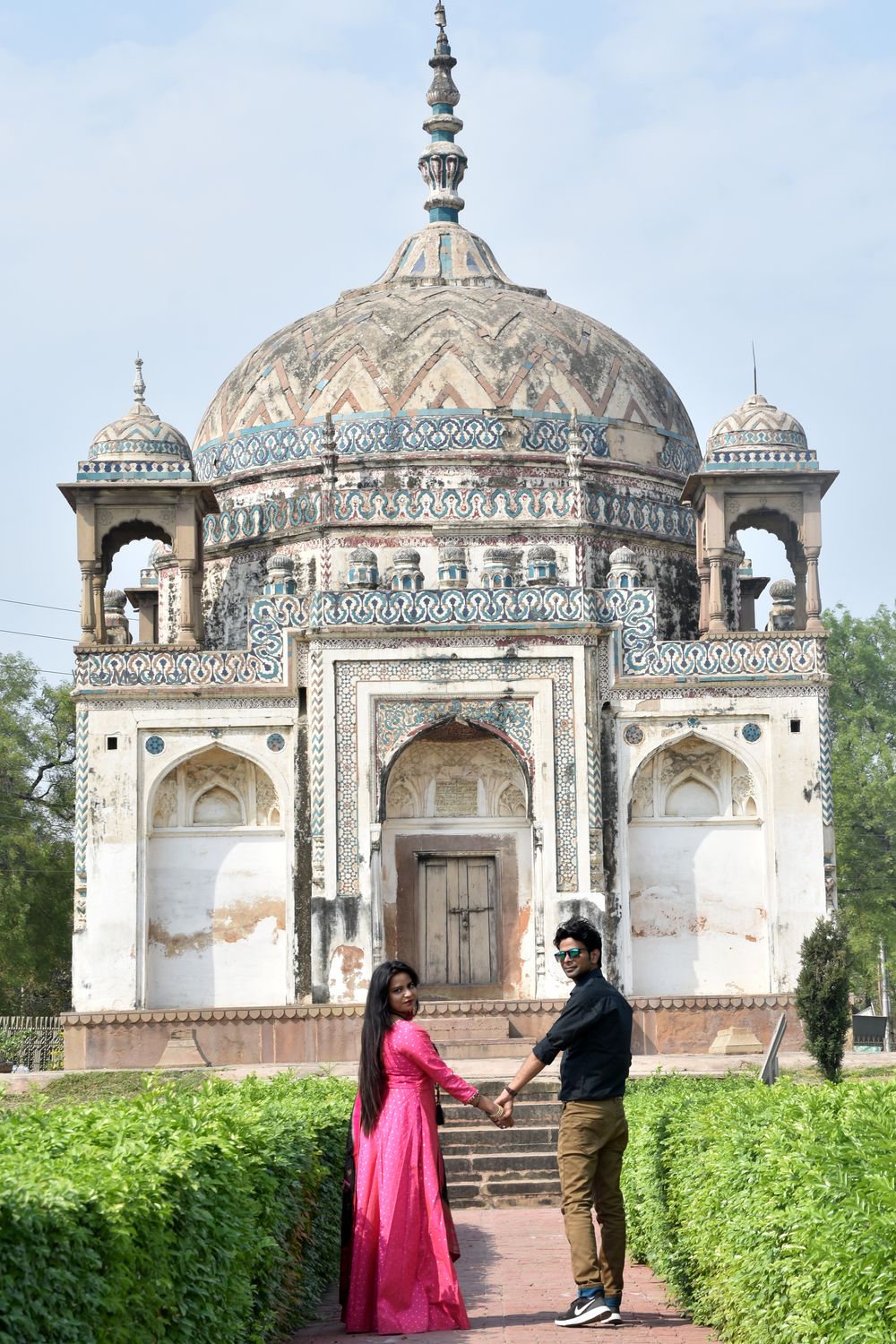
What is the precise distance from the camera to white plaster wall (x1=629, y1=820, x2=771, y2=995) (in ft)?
74.0

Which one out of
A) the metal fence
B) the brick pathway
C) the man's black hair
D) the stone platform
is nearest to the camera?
the brick pathway

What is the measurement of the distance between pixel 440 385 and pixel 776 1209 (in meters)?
19.7

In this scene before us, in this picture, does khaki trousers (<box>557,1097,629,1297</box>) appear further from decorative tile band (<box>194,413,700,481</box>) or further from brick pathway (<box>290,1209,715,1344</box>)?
decorative tile band (<box>194,413,700,481</box>)

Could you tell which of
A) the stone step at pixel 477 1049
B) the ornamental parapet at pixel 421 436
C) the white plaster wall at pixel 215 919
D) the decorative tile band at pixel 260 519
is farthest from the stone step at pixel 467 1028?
the ornamental parapet at pixel 421 436

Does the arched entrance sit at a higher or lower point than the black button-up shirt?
higher

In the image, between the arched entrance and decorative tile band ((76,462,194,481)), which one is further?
decorative tile band ((76,462,194,481))

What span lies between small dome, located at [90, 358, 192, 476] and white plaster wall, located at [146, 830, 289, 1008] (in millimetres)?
4650

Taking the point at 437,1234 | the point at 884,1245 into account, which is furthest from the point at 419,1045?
the point at 884,1245

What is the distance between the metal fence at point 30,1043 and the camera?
2756 centimetres

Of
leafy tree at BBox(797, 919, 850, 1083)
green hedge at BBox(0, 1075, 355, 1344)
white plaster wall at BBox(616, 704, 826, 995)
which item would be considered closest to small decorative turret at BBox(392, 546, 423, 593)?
white plaster wall at BBox(616, 704, 826, 995)

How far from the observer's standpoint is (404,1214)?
8625 mm

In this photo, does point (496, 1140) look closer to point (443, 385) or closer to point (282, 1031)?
point (282, 1031)

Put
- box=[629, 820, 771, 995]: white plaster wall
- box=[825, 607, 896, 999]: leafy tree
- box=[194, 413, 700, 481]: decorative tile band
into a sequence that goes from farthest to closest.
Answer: box=[825, 607, 896, 999]: leafy tree
box=[194, 413, 700, 481]: decorative tile band
box=[629, 820, 771, 995]: white plaster wall

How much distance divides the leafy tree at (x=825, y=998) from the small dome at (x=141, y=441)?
33.4ft
